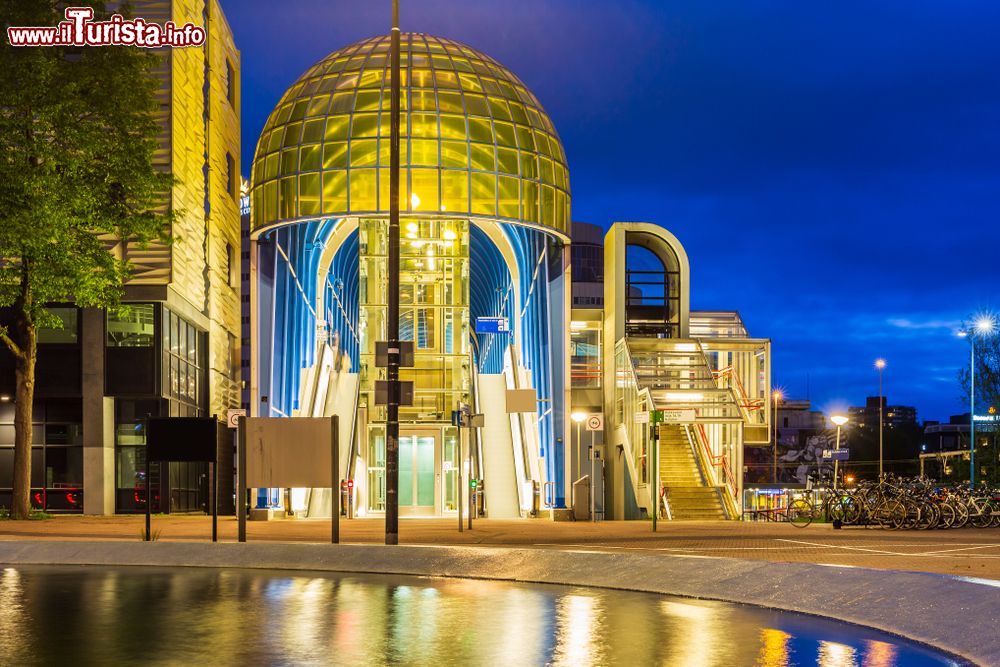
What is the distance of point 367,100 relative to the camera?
157 ft

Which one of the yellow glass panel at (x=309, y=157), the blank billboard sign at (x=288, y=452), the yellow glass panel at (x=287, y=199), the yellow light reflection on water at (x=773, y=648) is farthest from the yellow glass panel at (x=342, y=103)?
the yellow light reflection on water at (x=773, y=648)

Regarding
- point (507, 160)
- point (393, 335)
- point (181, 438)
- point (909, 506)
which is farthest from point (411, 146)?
point (181, 438)

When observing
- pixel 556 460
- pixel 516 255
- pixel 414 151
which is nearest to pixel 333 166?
pixel 414 151

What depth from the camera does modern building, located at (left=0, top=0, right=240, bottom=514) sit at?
43656 millimetres

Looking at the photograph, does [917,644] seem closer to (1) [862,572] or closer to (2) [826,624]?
(2) [826,624]

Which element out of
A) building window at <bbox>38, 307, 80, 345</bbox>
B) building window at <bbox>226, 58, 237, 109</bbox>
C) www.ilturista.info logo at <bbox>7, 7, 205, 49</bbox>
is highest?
building window at <bbox>226, 58, 237, 109</bbox>

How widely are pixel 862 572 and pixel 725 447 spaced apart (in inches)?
1344

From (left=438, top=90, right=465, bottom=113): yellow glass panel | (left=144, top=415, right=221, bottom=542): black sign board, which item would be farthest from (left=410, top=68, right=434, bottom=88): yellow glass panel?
(left=144, top=415, right=221, bottom=542): black sign board

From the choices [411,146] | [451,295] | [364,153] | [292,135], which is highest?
[292,135]

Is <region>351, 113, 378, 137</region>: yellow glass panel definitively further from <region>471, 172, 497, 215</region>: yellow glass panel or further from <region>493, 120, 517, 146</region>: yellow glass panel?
<region>493, 120, 517, 146</region>: yellow glass panel

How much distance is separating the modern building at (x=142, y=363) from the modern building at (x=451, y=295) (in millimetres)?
2988

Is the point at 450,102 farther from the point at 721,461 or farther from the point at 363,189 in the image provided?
the point at 721,461

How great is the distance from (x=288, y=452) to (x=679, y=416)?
14.4 meters

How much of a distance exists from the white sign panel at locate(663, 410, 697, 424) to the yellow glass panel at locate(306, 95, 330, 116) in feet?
63.8
